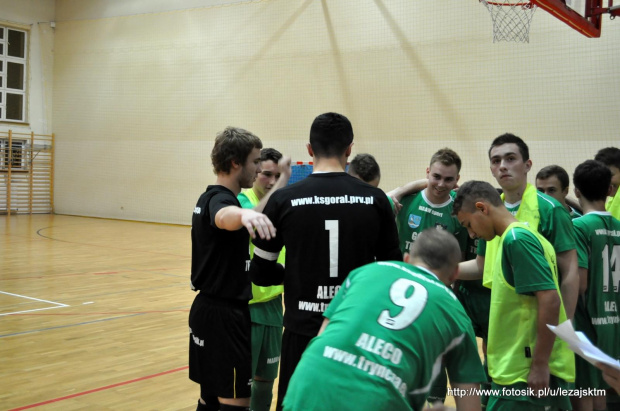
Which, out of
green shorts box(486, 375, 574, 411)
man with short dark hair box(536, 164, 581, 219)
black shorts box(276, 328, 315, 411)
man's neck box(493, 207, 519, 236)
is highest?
man with short dark hair box(536, 164, 581, 219)

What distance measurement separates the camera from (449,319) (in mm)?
2010

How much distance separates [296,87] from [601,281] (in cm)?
1441

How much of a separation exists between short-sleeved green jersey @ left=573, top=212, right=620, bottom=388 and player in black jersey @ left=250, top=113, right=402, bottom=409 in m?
1.72

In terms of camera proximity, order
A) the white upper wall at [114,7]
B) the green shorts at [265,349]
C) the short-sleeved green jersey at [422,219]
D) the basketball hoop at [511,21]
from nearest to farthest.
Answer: the green shorts at [265,349] < the short-sleeved green jersey at [422,219] < the basketball hoop at [511,21] < the white upper wall at [114,7]

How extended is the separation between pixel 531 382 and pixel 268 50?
650 inches

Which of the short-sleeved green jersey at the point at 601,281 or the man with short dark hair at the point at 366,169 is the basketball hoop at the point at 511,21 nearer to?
the man with short dark hair at the point at 366,169

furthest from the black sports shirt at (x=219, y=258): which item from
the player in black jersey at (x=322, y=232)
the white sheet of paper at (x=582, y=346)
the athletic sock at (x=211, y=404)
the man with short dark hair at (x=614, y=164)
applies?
the man with short dark hair at (x=614, y=164)

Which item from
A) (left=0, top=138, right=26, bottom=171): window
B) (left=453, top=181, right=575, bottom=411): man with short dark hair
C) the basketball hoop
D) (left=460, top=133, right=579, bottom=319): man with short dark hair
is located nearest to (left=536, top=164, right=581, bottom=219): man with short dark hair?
(left=460, top=133, right=579, bottom=319): man with short dark hair

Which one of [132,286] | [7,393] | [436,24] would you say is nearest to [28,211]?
[132,286]

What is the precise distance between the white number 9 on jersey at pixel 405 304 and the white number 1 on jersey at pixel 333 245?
2.58 feet

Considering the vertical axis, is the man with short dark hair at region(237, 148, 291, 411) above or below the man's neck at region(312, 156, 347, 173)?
below

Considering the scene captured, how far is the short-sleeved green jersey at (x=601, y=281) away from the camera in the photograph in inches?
152

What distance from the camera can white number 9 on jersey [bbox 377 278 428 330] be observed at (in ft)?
6.40

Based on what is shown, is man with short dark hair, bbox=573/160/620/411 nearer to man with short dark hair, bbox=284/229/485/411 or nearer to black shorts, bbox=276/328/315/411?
black shorts, bbox=276/328/315/411
